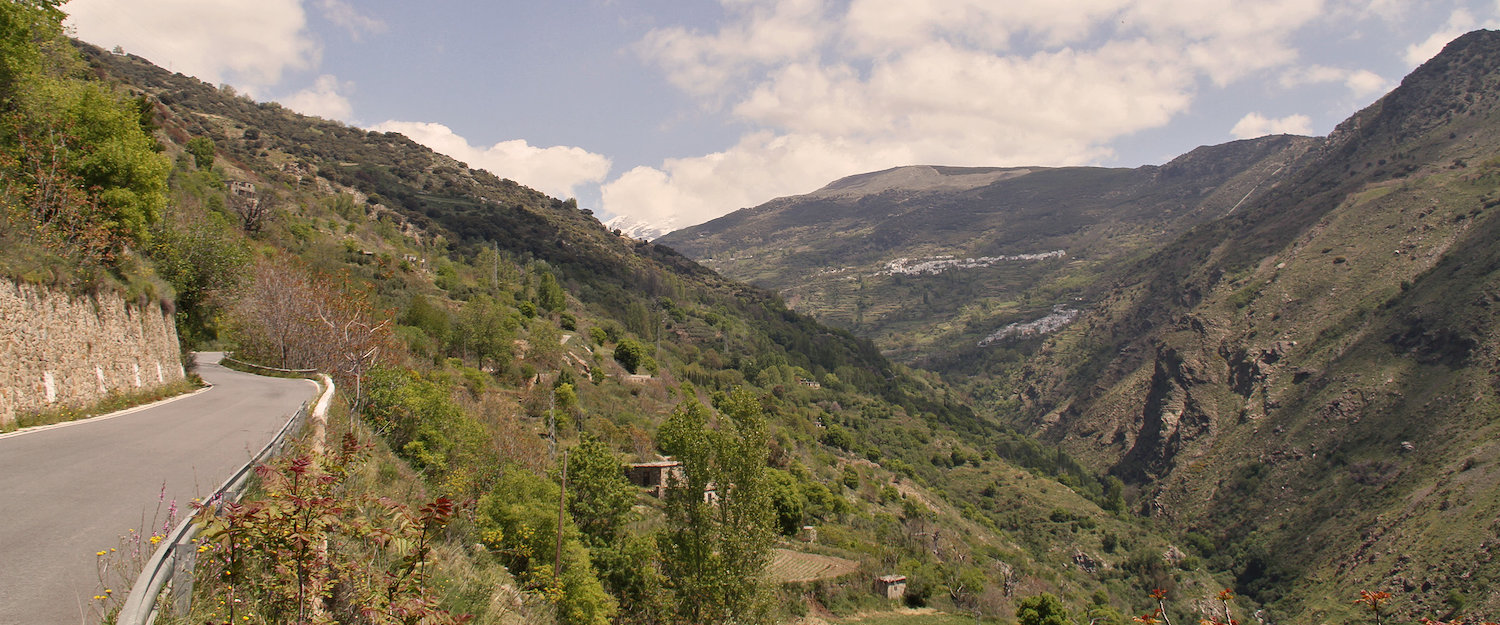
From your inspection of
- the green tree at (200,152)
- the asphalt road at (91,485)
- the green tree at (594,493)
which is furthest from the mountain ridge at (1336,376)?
the green tree at (200,152)

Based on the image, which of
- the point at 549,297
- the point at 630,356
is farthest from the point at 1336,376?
the point at 549,297

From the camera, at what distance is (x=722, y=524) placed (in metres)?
23.6

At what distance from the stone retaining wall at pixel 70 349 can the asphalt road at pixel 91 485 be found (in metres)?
0.90

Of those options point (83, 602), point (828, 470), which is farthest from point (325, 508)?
point (828, 470)

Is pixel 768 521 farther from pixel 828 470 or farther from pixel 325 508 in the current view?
pixel 828 470

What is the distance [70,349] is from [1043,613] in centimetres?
4606

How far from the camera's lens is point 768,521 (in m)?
23.3

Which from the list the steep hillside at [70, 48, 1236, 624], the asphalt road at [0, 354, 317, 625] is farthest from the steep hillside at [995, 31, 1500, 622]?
the asphalt road at [0, 354, 317, 625]

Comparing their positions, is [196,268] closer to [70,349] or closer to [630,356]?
[70,349]

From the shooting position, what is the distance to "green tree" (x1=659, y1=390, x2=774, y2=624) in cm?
2300

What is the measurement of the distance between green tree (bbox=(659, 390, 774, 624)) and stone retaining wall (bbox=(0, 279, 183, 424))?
1407 centimetres

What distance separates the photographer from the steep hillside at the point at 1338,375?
62250 millimetres

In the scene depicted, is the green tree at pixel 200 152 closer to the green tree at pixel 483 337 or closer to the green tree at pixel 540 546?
the green tree at pixel 483 337

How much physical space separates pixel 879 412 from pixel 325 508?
117 metres
